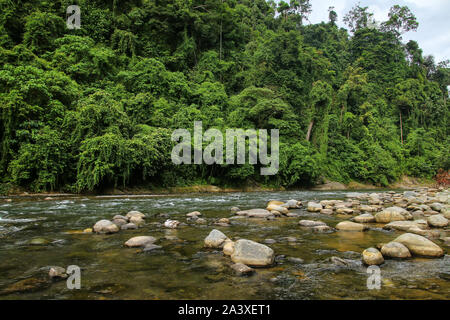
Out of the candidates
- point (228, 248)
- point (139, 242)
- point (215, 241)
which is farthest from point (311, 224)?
point (139, 242)

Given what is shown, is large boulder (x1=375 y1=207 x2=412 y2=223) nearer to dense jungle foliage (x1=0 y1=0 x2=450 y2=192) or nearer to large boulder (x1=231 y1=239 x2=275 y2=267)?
large boulder (x1=231 y1=239 x2=275 y2=267)

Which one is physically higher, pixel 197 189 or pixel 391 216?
pixel 391 216

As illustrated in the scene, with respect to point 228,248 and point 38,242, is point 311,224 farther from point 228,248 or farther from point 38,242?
point 38,242

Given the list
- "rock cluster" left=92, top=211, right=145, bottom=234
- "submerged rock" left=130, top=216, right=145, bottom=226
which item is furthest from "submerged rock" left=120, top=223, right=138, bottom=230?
"submerged rock" left=130, top=216, right=145, bottom=226

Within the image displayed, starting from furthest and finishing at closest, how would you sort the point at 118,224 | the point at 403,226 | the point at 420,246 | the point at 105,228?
the point at 118,224 → the point at 403,226 → the point at 105,228 → the point at 420,246

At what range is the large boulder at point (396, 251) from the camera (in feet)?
12.1

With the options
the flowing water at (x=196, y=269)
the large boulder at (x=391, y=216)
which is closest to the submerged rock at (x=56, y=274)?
the flowing water at (x=196, y=269)

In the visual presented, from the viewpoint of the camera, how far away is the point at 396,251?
3719mm

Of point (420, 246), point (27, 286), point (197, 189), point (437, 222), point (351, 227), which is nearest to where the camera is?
point (27, 286)

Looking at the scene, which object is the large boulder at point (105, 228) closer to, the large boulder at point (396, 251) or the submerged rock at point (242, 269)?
the submerged rock at point (242, 269)

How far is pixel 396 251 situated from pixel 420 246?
0.47 metres

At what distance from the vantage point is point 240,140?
20.7m

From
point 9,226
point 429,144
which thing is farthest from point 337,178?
point 9,226
